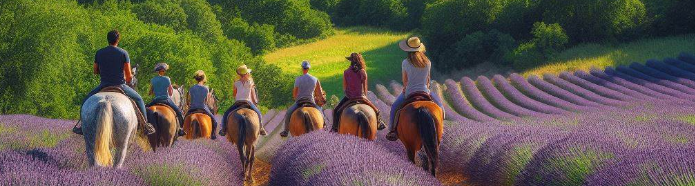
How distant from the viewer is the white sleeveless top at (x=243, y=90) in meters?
12.7

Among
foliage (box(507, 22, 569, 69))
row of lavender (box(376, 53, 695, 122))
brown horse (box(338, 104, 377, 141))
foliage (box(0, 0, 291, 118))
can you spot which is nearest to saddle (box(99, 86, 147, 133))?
brown horse (box(338, 104, 377, 141))

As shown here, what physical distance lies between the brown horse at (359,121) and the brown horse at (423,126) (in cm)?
107

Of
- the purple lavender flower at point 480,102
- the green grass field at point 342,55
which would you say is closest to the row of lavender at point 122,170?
the purple lavender flower at point 480,102

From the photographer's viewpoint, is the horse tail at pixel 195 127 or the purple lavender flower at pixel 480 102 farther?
the purple lavender flower at pixel 480 102

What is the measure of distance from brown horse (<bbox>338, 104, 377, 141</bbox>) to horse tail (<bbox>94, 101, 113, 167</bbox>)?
330 centimetres

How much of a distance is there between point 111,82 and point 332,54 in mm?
55497

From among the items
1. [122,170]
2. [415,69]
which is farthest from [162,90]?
[122,170]

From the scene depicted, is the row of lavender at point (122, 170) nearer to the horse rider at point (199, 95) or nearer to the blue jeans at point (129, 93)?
the blue jeans at point (129, 93)

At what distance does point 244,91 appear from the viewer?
41.9 ft

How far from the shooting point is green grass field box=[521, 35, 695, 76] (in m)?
40.6

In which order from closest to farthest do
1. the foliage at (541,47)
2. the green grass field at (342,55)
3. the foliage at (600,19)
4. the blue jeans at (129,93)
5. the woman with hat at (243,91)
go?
the blue jeans at (129,93), the woman with hat at (243,91), the foliage at (541,47), the foliage at (600,19), the green grass field at (342,55)

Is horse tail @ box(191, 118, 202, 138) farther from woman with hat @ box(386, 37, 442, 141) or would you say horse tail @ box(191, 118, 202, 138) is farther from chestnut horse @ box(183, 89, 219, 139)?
woman with hat @ box(386, 37, 442, 141)

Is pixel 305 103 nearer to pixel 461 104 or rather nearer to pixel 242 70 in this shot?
pixel 242 70

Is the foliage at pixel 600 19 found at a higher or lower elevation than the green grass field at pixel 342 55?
higher
